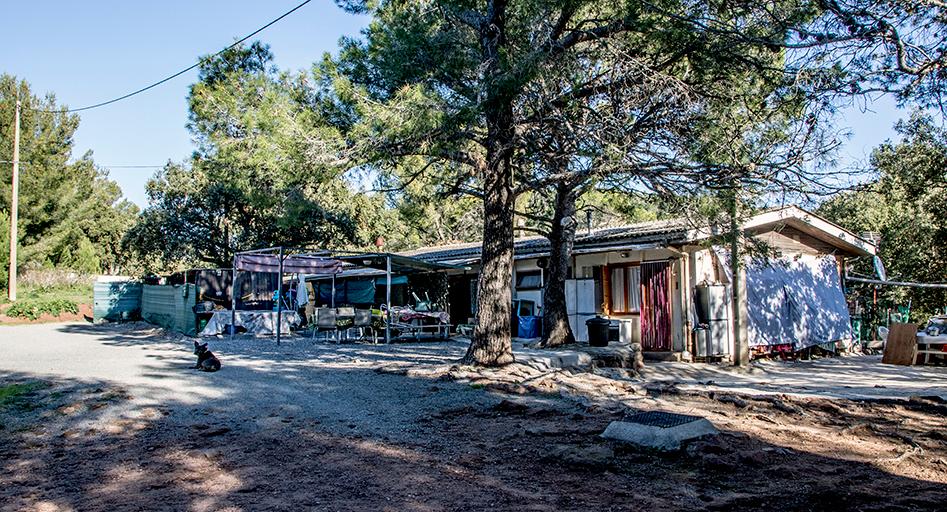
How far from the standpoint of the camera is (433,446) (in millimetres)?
5816

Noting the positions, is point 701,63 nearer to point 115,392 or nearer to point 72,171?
point 115,392

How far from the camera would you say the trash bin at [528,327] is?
17234mm

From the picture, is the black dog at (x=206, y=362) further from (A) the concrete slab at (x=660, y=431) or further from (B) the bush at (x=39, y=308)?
(B) the bush at (x=39, y=308)

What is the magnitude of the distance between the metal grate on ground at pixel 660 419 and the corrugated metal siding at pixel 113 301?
25912 mm

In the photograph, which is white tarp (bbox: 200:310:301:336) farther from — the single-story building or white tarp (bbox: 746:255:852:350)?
white tarp (bbox: 746:255:852:350)

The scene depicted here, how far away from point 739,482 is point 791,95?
5.65 meters

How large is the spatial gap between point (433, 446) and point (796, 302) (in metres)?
13.1

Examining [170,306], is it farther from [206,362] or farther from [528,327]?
[206,362]

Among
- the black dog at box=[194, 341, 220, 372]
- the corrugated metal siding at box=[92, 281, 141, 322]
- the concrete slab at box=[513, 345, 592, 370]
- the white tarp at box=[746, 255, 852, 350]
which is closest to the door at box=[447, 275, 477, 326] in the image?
the white tarp at box=[746, 255, 852, 350]

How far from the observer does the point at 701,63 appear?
365 inches

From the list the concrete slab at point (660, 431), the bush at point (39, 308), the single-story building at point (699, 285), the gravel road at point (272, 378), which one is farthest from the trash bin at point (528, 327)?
the bush at point (39, 308)

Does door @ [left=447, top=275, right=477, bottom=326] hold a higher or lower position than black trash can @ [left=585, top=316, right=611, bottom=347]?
higher

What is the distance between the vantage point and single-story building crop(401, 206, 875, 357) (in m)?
14.7

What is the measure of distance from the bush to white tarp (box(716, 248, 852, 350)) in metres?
27.3
